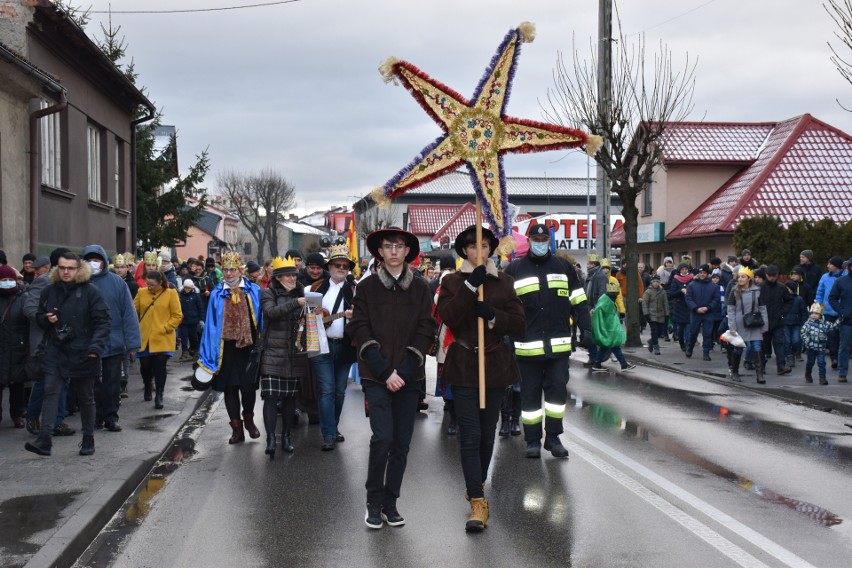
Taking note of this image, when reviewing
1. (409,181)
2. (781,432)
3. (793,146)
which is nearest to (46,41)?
(409,181)

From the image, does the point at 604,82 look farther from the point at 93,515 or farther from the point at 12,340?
the point at 93,515

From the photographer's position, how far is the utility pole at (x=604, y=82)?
72.4 feet

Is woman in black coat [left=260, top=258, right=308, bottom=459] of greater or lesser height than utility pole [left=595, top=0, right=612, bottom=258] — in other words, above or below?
below

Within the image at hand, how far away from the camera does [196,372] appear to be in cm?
966

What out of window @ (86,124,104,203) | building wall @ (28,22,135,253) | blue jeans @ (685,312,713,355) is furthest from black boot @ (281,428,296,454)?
window @ (86,124,104,203)

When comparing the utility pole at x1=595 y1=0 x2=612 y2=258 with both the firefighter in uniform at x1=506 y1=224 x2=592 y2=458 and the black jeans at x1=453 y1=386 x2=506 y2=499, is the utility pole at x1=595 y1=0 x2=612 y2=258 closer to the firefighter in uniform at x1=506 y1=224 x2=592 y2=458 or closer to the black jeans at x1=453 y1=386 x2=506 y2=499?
the firefighter in uniform at x1=506 y1=224 x2=592 y2=458

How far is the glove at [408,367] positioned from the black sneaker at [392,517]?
0.87m

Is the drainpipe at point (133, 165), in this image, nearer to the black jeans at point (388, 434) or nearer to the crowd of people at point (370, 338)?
the crowd of people at point (370, 338)

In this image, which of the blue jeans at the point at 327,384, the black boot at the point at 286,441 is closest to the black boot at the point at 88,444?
the black boot at the point at 286,441

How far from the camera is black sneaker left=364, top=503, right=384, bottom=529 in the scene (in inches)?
256

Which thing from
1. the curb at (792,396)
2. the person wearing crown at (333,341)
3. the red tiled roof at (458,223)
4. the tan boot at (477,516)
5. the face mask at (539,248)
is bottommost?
the curb at (792,396)

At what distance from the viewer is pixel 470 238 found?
7012 mm

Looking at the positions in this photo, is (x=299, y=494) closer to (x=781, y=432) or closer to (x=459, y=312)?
(x=459, y=312)

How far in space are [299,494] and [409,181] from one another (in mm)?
2499
